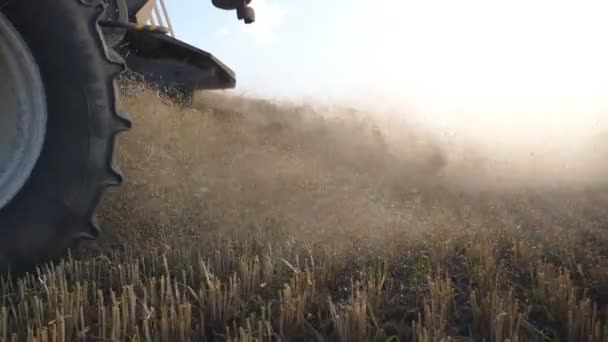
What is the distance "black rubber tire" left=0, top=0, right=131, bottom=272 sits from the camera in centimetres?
213

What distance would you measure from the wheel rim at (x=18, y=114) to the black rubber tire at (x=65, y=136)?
0.02 meters

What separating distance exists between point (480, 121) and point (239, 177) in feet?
13.5

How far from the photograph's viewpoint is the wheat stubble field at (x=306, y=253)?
1945 millimetres

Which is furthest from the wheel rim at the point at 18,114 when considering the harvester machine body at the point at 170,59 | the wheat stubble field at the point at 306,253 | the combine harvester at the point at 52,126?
the harvester machine body at the point at 170,59

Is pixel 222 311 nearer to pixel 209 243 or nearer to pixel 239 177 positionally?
pixel 209 243

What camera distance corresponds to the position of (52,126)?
7.08 ft

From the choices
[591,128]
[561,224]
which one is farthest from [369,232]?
[591,128]

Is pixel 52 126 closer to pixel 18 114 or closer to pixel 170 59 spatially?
pixel 18 114

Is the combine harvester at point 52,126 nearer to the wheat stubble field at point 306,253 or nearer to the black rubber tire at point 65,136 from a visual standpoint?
the black rubber tire at point 65,136

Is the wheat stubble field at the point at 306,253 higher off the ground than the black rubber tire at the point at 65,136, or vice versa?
the black rubber tire at the point at 65,136

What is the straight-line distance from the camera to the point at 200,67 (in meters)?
4.38

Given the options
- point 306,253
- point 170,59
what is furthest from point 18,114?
point 170,59

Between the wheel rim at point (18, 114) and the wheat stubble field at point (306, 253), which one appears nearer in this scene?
the wheat stubble field at point (306, 253)

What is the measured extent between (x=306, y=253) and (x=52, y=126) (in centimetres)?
112
